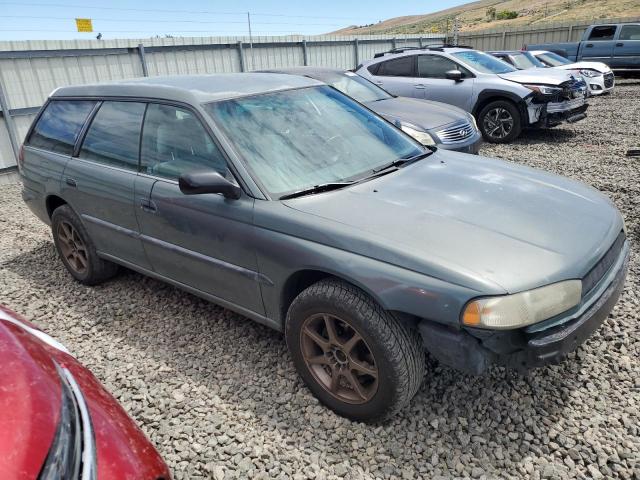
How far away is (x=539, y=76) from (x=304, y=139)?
7.63m

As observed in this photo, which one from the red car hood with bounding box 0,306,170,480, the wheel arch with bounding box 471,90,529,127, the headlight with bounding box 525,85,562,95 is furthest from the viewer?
the wheel arch with bounding box 471,90,529,127

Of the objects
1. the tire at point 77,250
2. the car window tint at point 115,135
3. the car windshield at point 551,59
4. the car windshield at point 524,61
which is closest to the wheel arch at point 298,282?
the car window tint at point 115,135

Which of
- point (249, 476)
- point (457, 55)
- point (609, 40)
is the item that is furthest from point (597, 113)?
point (249, 476)

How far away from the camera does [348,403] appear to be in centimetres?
242

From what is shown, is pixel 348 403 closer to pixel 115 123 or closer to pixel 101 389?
pixel 101 389

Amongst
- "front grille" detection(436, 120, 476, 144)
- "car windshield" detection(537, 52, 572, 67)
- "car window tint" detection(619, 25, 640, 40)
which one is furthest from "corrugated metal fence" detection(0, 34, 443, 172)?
"car window tint" detection(619, 25, 640, 40)

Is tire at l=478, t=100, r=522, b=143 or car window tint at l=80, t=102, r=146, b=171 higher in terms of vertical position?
car window tint at l=80, t=102, r=146, b=171

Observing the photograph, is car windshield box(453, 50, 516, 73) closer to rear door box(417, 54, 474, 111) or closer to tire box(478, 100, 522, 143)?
rear door box(417, 54, 474, 111)

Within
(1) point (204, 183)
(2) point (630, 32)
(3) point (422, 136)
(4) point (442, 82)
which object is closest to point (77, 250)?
(1) point (204, 183)

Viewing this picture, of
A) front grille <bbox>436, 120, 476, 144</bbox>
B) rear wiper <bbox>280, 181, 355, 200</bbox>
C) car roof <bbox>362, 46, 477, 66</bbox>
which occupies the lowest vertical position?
front grille <bbox>436, 120, 476, 144</bbox>

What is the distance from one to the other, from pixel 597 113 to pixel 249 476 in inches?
475

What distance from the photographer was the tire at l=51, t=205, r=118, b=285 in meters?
3.88

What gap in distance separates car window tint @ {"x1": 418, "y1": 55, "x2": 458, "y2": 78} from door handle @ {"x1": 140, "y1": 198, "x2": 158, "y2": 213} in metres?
7.67

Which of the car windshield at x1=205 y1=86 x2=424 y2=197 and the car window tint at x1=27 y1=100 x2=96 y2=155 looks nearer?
the car windshield at x1=205 y1=86 x2=424 y2=197
